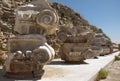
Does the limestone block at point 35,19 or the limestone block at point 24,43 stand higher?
the limestone block at point 35,19

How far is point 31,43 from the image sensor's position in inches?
323

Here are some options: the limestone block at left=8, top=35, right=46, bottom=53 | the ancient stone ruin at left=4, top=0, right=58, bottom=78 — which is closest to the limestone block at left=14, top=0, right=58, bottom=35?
the ancient stone ruin at left=4, top=0, right=58, bottom=78

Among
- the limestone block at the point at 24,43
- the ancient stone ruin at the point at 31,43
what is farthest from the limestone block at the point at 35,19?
the limestone block at the point at 24,43

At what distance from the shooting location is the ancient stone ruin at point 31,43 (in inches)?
307

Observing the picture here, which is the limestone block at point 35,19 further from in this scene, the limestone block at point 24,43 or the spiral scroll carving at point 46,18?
the limestone block at point 24,43

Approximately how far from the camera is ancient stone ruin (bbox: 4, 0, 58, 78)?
7785mm

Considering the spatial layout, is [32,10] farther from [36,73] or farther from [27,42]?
[36,73]

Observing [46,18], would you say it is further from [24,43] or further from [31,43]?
[24,43]

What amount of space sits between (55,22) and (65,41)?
4.93 meters

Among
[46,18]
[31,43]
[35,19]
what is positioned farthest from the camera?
[35,19]

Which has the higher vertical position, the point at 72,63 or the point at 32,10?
the point at 32,10

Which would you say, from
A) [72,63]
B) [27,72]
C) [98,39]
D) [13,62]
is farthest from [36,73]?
[98,39]

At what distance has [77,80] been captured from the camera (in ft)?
24.6

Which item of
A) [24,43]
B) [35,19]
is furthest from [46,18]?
[24,43]
